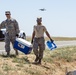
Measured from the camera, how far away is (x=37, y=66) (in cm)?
1506

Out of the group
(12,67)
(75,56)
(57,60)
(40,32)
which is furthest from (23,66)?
(75,56)

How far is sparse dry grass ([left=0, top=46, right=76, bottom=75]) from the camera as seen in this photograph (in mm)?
13875

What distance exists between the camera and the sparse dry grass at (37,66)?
1388 centimetres

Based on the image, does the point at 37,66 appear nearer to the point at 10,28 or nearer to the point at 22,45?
the point at 22,45

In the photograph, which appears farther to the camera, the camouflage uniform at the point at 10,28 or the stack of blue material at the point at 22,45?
the stack of blue material at the point at 22,45

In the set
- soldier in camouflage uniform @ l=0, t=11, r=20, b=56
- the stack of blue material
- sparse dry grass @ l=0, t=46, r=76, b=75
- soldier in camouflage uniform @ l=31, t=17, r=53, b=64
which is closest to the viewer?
sparse dry grass @ l=0, t=46, r=76, b=75

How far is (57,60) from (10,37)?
2.82 m

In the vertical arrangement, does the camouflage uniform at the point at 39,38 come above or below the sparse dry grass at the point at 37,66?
above

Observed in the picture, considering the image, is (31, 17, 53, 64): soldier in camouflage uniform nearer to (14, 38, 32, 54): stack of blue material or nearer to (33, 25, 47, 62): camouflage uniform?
(33, 25, 47, 62): camouflage uniform

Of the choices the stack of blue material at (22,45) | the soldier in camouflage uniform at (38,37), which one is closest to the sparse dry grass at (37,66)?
the stack of blue material at (22,45)

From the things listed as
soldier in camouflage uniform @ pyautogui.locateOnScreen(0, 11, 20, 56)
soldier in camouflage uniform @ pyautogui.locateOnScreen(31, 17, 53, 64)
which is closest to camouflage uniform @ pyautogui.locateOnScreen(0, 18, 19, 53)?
soldier in camouflage uniform @ pyautogui.locateOnScreen(0, 11, 20, 56)

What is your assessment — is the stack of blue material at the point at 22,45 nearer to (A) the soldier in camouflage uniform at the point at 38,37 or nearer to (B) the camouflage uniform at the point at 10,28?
(B) the camouflage uniform at the point at 10,28

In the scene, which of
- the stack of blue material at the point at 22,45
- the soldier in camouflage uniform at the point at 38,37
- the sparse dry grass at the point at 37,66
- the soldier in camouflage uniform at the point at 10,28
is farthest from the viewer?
the stack of blue material at the point at 22,45

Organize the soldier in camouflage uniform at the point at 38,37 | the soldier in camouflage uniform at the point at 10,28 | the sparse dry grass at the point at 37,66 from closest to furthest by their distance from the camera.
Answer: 1. the sparse dry grass at the point at 37,66
2. the soldier in camouflage uniform at the point at 38,37
3. the soldier in camouflage uniform at the point at 10,28
